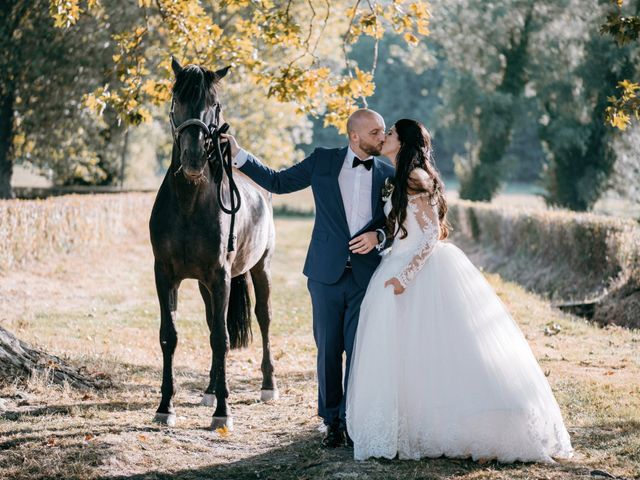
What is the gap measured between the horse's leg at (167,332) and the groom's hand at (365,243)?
1.75 m

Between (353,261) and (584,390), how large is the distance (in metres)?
3.37

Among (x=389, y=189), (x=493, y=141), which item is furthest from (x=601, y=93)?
(x=389, y=189)

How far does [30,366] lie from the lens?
738cm

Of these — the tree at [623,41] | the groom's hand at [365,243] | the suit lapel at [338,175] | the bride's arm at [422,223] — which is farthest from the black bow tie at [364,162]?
the tree at [623,41]

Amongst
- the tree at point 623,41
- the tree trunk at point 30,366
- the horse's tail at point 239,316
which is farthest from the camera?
the horse's tail at point 239,316

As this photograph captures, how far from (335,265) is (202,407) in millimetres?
2383

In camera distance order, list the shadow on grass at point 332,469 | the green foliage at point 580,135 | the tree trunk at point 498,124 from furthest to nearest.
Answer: the tree trunk at point 498,124, the green foliage at point 580,135, the shadow on grass at point 332,469

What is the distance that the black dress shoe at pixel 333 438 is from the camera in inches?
237

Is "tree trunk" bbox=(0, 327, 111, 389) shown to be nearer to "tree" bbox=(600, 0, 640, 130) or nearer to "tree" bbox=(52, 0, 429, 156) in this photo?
"tree" bbox=(52, 0, 429, 156)

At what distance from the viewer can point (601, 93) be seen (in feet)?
118

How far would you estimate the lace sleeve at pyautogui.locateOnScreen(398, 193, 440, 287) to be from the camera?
5762 mm

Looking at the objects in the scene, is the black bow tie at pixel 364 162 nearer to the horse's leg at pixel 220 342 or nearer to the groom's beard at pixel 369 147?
the groom's beard at pixel 369 147

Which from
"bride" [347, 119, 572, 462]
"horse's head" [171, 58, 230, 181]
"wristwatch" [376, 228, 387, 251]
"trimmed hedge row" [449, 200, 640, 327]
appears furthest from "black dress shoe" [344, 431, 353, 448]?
"trimmed hedge row" [449, 200, 640, 327]

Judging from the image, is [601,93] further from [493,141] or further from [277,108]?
[277,108]
